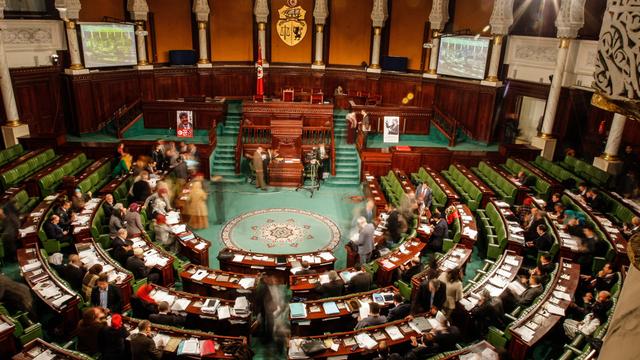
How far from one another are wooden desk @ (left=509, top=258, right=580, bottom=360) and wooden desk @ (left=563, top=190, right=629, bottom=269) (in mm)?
1004

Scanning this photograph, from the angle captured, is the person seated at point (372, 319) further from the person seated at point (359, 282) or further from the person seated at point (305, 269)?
the person seated at point (305, 269)

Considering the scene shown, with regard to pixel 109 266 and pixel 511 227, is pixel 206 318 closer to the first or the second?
pixel 109 266

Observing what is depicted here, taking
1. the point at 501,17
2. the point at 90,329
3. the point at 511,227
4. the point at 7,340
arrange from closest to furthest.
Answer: the point at 7,340, the point at 90,329, the point at 511,227, the point at 501,17

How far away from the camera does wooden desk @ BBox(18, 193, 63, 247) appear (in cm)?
880

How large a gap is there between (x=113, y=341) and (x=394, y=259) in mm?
5290

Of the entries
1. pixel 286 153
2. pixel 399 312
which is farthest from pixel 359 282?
pixel 286 153

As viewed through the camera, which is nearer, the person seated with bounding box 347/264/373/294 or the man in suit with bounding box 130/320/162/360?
the man in suit with bounding box 130/320/162/360

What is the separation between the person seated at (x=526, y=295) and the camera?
7.50 m

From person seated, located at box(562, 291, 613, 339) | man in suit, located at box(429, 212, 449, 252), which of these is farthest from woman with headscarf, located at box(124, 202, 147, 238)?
person seated, located at box(562, 291, 613, 339)

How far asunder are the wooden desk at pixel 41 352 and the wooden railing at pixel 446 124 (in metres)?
14.1

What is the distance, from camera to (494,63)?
17047mm

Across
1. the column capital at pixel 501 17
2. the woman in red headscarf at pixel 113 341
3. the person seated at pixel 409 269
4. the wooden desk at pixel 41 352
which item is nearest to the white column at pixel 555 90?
the column capital at pixel 501 17

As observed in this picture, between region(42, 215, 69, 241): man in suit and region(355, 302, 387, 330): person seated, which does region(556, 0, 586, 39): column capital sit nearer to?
region(355, 302, 387, 330): person seated

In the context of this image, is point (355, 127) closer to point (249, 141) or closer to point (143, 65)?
point (249, 141)
